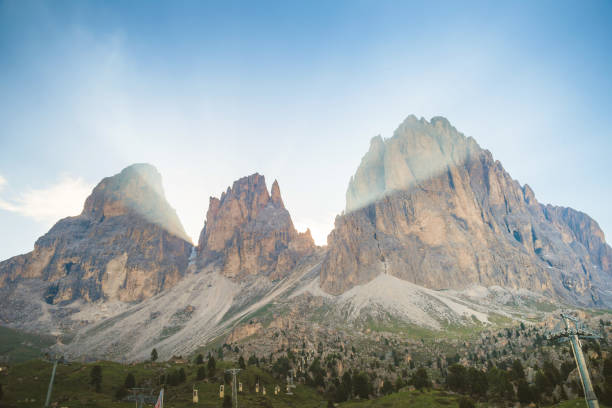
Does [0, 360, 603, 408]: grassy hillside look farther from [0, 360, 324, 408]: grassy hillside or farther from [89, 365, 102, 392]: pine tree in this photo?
[89, 365, 102, 392]: pine tree

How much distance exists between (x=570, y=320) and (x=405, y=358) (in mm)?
126437

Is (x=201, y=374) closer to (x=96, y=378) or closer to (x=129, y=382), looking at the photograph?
(x=129, y=382)

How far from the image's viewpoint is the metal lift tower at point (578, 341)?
32750 millimetres

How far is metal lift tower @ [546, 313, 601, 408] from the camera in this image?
32750 millimetres

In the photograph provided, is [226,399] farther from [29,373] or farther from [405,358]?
[405,358]

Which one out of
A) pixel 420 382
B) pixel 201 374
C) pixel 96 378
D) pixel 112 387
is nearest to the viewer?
pixel 96 378

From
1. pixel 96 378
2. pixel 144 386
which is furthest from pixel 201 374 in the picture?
pixel 96 378

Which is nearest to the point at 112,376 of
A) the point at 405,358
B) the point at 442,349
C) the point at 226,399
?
the point at 226,399

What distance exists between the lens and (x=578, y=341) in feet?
110

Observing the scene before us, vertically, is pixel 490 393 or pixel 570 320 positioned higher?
pixel 570 320

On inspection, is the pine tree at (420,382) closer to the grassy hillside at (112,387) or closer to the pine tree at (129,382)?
the grassy hillside at (112,387)

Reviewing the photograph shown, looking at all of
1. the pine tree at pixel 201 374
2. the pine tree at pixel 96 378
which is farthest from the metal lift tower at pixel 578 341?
the pine tree at pixel 96 378

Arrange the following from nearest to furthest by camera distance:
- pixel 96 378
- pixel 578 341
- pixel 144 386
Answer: pixel 578 341 → pixel 96 378 → pixel 144 386

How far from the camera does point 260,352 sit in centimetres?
16875
